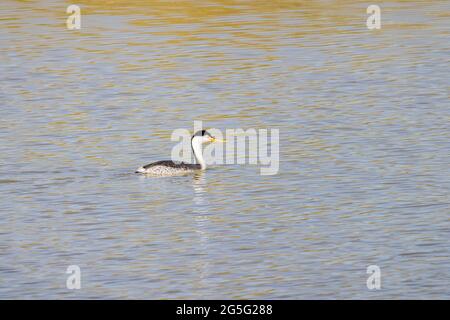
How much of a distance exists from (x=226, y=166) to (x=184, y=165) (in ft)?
2.44

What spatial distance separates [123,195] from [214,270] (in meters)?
4.01

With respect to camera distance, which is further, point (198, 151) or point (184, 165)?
point (198, 151)

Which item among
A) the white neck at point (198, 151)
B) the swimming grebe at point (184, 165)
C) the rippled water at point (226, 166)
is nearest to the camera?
the rippled water at point (226, 166)

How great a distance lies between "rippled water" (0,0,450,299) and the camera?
44.9 ft

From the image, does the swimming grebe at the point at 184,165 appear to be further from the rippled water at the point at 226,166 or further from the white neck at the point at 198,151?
the rippled water at the point at 226,166

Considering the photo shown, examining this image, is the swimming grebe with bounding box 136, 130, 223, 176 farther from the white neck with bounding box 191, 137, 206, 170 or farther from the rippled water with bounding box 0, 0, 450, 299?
the rippled water with bounding box 0, 0, 450, 299

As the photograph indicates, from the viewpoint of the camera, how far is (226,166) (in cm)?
1955

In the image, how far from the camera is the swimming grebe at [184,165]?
723 inches

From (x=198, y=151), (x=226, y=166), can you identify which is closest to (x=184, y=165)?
(x=198, y=151)

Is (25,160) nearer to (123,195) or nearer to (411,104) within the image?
(123,195)

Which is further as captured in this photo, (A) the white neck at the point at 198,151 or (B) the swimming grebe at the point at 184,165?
(A) the white neck at the point at 198,151

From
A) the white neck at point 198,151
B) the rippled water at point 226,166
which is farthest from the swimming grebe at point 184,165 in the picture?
the rippled water at point 226,166

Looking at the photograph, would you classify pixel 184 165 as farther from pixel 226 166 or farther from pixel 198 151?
pixel 226 166

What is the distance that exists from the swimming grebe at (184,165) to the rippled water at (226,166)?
0.18m
